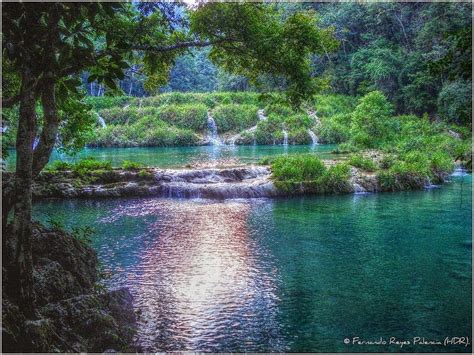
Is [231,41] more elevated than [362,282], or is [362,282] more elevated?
[231,41]

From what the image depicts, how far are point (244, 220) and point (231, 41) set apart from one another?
28.3 ft

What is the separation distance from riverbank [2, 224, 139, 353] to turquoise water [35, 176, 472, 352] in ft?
2.15

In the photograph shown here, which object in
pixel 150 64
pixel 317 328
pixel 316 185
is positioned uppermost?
pixel 150 64

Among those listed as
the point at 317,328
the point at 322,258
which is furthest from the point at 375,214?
the point at 317,328

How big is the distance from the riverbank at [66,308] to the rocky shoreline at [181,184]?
12.3 m

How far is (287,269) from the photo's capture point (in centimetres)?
1180

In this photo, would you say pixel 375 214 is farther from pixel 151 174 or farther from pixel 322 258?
pixel 151 174

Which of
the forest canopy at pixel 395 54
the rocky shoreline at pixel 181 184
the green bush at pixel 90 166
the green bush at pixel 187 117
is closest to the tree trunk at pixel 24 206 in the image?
the rocky shoreline at pixel 181 184

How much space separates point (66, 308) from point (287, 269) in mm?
5949

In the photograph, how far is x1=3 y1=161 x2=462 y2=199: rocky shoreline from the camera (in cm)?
2166

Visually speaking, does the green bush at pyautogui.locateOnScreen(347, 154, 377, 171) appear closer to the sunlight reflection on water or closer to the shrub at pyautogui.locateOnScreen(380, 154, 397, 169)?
the shrub at pyautogui.locateOnScreen(380, 154, 397, 169)

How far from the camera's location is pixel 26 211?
6352 mm

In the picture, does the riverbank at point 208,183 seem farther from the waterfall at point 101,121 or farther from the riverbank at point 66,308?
the waterfall at point 101,121

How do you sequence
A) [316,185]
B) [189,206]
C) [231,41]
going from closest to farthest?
[231,41] → [189,206] → [316,185]
